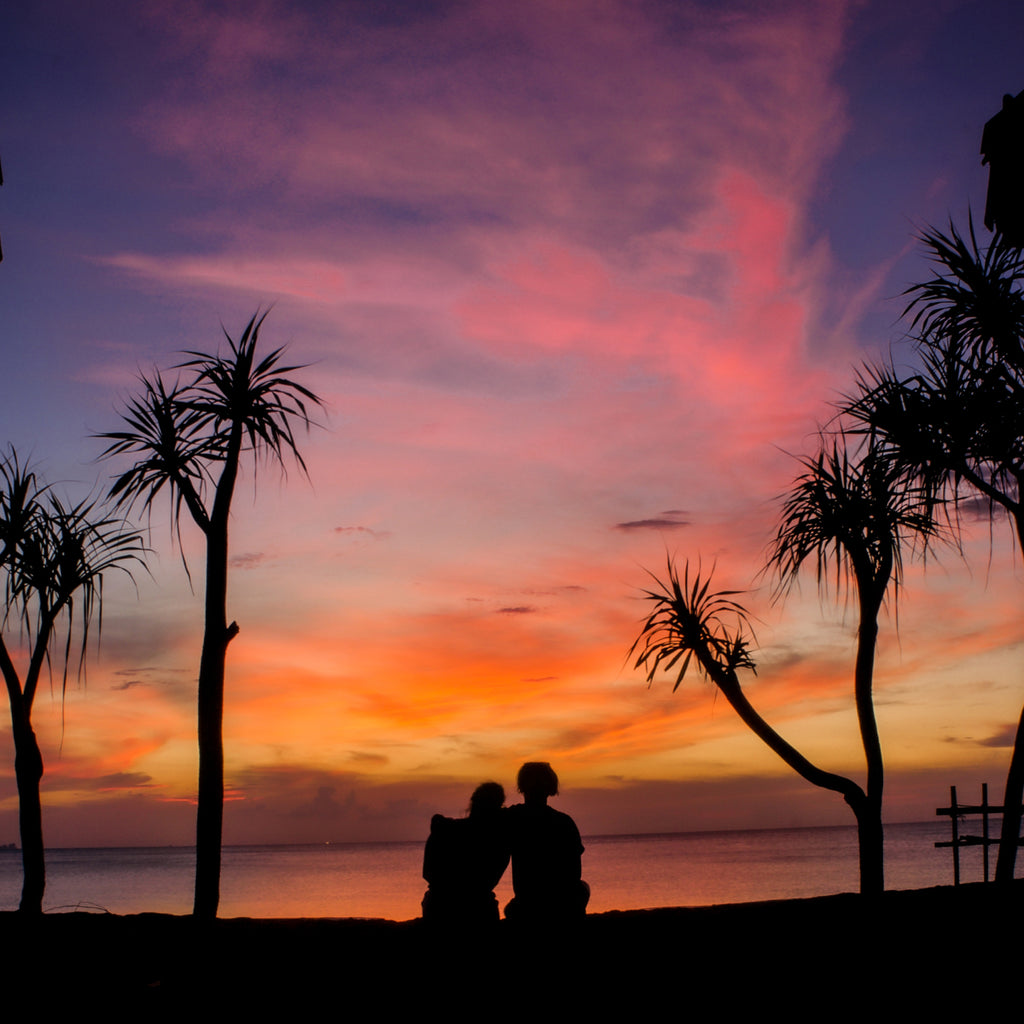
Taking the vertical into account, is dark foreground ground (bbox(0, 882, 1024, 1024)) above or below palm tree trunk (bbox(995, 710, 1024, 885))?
below

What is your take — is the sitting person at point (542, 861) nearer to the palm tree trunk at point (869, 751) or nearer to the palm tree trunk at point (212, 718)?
the palm tree trunk at point (212, 718)

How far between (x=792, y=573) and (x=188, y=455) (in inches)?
298

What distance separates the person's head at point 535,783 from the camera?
678cm

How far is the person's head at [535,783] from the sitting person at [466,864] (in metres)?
0.32

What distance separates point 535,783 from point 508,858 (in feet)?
1.81

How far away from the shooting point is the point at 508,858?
677cm

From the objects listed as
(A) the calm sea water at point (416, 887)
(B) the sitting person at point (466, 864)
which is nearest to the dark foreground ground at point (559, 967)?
(B) the sitting person at point (466, 864)

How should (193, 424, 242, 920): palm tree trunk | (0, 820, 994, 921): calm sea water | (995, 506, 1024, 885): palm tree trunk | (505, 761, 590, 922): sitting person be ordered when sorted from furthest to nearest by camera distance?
(0, 820, 994, 921): calm sea water → (995, 506, 1024, 885): palm tree trunk → (193, 424, 242, 920): palm tree trunk → (505, 761, 590, 922): sitting person

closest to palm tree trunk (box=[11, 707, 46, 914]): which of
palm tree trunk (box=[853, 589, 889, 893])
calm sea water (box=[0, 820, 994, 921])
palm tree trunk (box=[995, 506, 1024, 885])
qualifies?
palm tree trunk (box=[853, 589, 889, 893])

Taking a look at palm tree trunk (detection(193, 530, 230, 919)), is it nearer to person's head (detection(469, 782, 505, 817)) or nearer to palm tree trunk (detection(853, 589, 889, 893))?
person's head (detection(469, 782, 505, 817))

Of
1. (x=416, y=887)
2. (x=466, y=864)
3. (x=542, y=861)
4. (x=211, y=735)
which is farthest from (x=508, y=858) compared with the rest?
(x=416, y=887)

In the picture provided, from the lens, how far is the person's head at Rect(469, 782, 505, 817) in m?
6.48

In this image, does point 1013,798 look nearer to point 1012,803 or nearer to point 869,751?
point 1012,803

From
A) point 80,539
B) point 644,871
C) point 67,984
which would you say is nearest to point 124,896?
point 644,871
